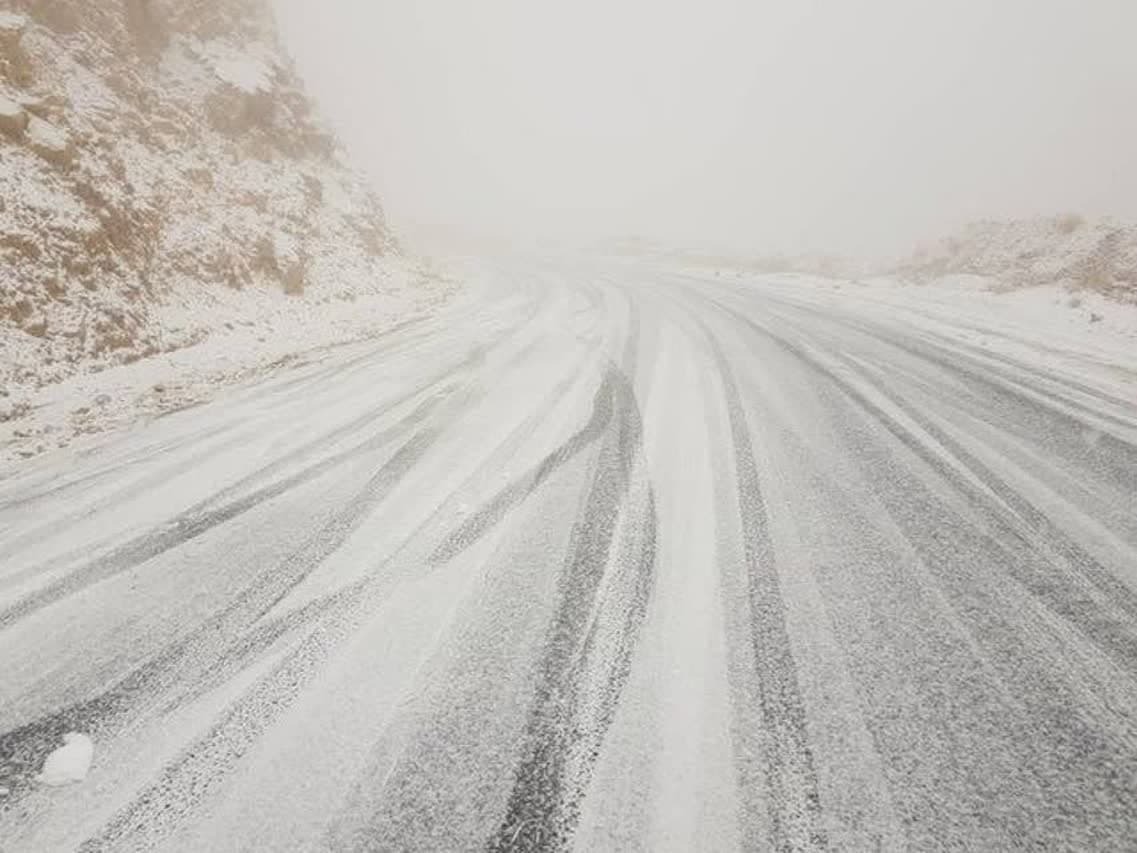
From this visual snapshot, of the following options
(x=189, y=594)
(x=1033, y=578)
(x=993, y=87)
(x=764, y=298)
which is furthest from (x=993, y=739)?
(x=993, y=87)

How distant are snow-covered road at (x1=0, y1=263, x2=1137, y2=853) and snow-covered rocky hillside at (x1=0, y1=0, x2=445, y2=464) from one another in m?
2.61

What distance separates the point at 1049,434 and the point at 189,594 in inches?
237

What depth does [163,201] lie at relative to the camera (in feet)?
30.1

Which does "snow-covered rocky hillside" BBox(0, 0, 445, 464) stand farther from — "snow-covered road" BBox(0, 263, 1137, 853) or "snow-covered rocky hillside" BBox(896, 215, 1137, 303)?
"snow-covered rocky hillside" BBox(896, 215, 1137, 303)

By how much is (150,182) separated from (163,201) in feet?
1.21

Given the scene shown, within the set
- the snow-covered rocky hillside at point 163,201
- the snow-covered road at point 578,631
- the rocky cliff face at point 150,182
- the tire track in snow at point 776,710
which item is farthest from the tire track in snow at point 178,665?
the rocky cliff face at point 150,182

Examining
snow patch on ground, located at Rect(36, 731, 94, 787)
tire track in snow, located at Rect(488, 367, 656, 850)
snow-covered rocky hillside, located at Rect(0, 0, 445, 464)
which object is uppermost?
snow-covered rocky hillside, located at Rect(0, 0, 445, 464)

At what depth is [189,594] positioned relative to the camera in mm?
2875

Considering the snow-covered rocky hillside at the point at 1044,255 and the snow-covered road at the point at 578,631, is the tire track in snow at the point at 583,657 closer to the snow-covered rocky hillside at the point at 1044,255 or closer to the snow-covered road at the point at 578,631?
the snow-covered road at the point at 578,631

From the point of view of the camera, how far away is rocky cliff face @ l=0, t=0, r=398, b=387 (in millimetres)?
6578

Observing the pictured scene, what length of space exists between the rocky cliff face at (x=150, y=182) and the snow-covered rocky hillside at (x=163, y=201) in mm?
27

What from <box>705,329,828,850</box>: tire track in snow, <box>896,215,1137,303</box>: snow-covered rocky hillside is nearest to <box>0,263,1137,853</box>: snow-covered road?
<box>705,329,828,850</box>: tire track in snow

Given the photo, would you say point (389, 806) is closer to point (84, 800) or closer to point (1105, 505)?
point (84, 800)

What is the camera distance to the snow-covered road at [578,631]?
1822 millimetres
